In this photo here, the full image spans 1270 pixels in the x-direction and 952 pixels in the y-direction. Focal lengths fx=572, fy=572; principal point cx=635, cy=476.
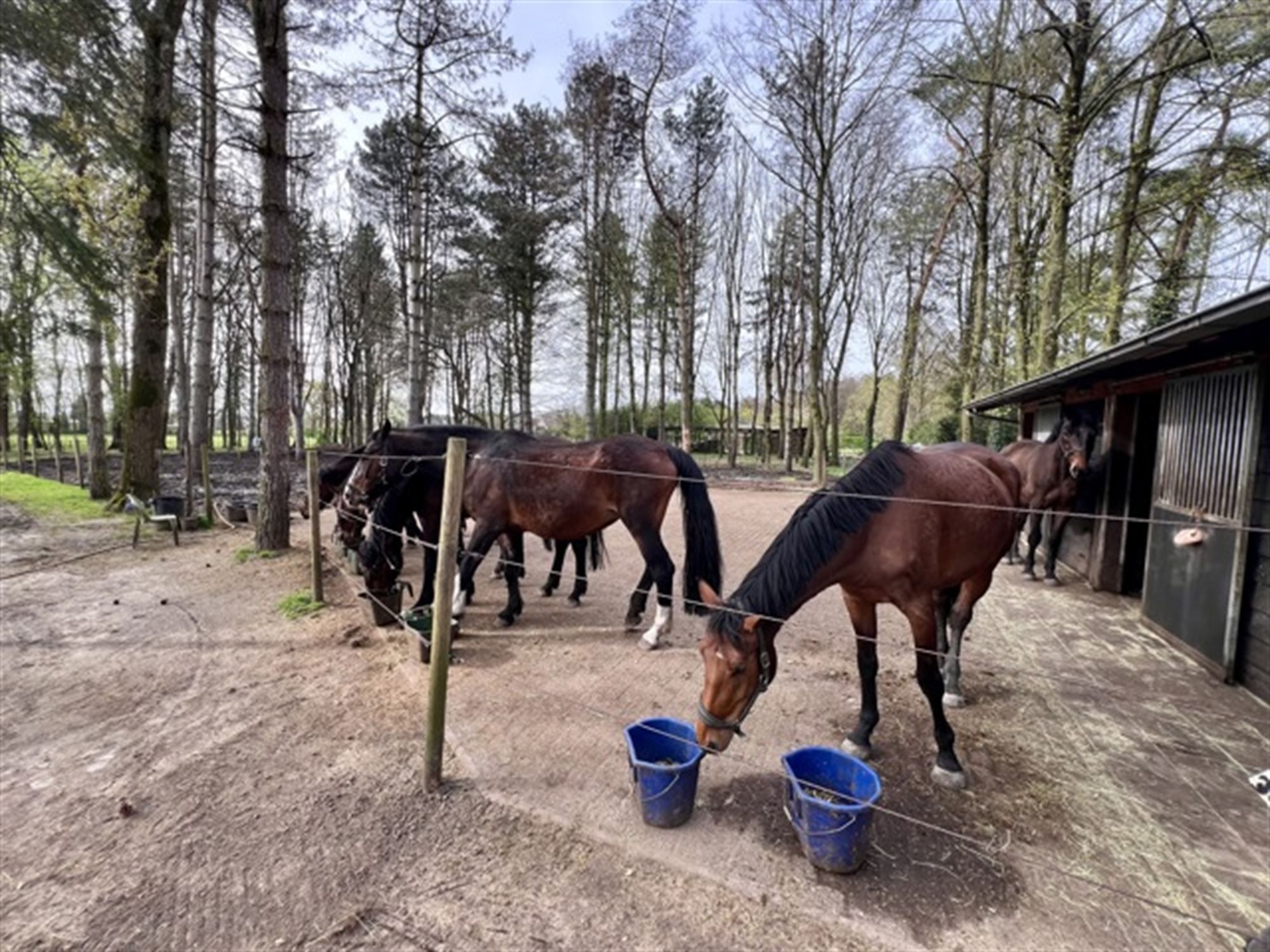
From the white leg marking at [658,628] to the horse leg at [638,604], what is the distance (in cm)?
16

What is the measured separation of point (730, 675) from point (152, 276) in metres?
9.69

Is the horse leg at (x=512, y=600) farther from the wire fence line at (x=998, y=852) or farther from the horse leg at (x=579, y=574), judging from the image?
the wire fence line at (x=998, y=852)

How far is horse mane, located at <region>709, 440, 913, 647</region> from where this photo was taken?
2266mm

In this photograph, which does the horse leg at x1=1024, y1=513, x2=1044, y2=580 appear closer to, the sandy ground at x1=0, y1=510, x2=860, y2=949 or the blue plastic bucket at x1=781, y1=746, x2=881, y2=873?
the blue plastic bucket at x1=781, y1=746, x2=881, y2=873

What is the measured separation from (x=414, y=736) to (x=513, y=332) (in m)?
16.8

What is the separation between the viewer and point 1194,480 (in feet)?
13.7

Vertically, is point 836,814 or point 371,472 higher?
point 371,472

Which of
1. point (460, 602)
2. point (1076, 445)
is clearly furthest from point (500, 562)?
point (1076, 445)

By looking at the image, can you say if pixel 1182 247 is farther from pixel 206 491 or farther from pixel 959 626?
A: pixel 206 491

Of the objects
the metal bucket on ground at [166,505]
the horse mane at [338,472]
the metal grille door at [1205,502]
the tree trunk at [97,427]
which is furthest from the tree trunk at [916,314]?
the tree trunk at [97,427]

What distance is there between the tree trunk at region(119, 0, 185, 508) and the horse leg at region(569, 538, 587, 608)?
707 cm

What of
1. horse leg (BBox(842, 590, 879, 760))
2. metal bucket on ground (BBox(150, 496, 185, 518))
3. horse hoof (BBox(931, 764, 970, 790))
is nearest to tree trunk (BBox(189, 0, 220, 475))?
metal bucket on ground (BBox(150, 496, 185, 518))

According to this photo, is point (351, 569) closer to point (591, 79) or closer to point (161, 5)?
point (161, 5)

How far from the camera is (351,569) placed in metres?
5.76
